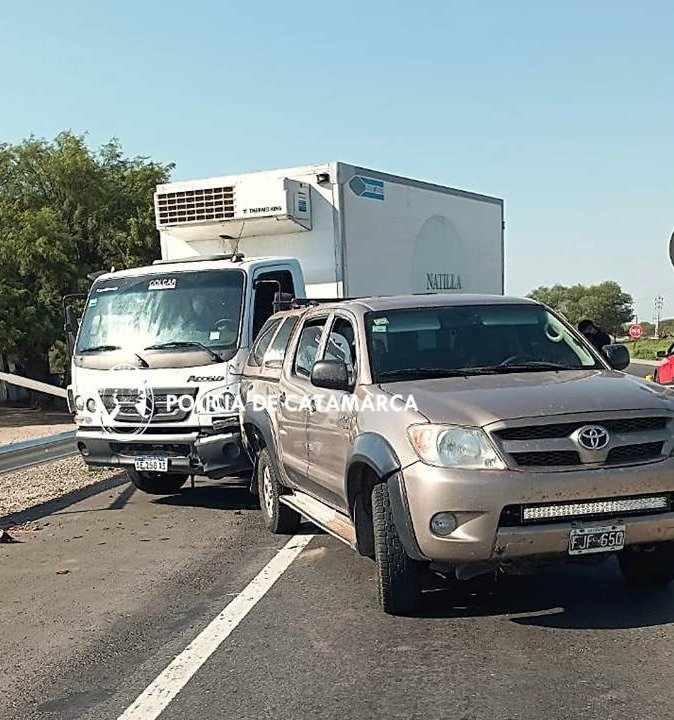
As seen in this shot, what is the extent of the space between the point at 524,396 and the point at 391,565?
121 cm

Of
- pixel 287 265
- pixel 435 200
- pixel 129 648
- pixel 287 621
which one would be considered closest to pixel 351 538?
pixel 287 621

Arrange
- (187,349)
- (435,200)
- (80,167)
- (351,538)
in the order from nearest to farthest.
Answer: (351,538)
(187,349)
(435,200)
(80,167)

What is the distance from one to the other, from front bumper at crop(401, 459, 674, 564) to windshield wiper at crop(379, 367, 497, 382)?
108cm

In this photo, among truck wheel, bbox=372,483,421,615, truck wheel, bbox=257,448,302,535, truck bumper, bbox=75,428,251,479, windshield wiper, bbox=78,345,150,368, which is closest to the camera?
truck wheel, bbox=372,483,421,615

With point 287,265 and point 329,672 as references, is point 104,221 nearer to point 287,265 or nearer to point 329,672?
point 287,265

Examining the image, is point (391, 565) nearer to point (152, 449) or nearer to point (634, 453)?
point (634, 453)

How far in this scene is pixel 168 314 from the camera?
9945mm

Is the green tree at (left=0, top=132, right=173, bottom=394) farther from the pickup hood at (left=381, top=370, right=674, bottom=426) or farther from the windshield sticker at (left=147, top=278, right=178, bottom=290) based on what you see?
the pickup hood at (left=381, top=370, right=674, bottom=426)

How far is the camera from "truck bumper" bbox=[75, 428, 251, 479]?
30.6ft

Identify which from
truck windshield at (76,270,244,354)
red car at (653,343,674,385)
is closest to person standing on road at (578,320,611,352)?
red car at (653,343,674,385)

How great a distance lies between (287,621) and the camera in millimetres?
5895

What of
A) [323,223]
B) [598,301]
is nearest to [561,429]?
[323,223]

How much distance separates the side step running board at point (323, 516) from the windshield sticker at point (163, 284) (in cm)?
297

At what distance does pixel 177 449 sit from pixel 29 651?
3994 mm
